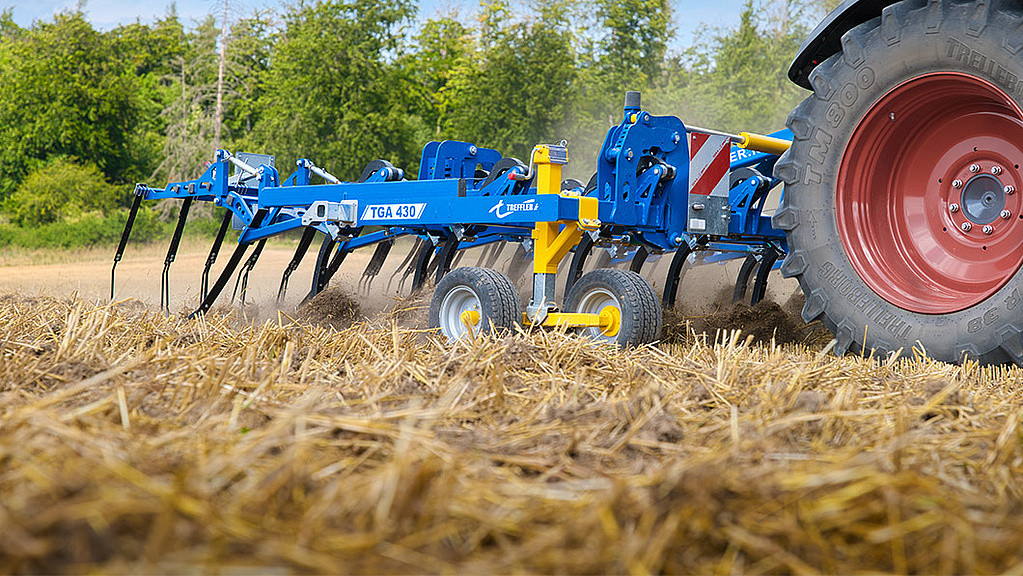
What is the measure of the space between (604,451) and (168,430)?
90 centimetres

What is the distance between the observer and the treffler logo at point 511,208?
175 inches

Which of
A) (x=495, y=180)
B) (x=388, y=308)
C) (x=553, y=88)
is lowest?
(x=388, y=308)

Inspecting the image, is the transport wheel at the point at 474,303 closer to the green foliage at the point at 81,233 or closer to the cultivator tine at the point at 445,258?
the cultivator tine at the point at 445,258

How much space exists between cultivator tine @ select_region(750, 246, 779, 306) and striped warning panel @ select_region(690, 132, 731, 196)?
0.87 meters

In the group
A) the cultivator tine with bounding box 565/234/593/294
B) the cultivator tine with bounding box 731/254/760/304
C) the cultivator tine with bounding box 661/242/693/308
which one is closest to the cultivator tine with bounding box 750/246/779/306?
the cultivator tine with bounding box 731/254/760/304

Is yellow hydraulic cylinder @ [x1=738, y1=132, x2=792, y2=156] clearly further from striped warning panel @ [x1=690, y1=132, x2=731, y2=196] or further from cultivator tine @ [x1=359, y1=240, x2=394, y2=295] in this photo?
cultivator tine @ [x1=359, y1=240, x2=394, y2=295]

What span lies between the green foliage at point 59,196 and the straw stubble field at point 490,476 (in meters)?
24.8

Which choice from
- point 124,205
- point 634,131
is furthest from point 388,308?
point 124,205

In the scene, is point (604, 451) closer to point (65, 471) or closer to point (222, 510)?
point (222, 510)

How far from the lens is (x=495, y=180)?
16.5 feet

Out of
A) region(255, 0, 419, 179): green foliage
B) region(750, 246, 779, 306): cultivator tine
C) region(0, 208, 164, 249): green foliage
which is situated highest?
region(255, 0, 419, 179): green foliage

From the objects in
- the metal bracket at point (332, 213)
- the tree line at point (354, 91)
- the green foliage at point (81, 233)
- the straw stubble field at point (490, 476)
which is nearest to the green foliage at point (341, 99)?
the tree line at point (354, 91)

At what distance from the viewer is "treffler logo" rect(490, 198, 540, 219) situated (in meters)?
4.43

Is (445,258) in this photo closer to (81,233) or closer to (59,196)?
(81,233)
